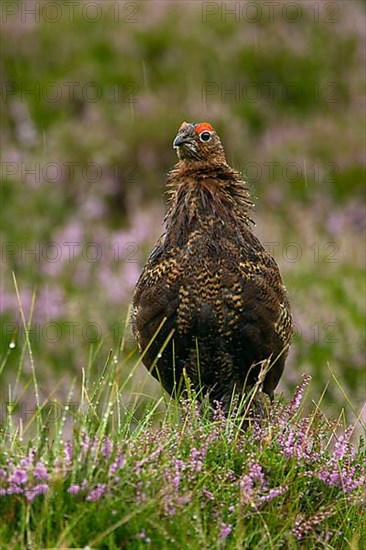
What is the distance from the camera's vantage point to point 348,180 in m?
11.4

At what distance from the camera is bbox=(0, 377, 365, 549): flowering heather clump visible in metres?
3.12

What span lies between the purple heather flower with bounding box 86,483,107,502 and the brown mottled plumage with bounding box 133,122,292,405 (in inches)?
44.1

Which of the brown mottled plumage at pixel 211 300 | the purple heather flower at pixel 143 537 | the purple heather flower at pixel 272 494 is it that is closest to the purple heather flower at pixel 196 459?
the purple heather flower at pixel 272 494

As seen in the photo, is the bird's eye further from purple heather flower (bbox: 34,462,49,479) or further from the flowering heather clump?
purple heather flower (bbox: 34,462,49,479)

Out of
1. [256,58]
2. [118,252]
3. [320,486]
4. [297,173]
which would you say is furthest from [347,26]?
[320,486]

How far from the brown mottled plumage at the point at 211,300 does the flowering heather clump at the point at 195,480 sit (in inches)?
19.2

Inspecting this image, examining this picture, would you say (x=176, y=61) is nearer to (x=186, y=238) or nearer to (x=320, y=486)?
(x=186, y=238)

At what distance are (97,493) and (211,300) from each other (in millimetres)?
1373

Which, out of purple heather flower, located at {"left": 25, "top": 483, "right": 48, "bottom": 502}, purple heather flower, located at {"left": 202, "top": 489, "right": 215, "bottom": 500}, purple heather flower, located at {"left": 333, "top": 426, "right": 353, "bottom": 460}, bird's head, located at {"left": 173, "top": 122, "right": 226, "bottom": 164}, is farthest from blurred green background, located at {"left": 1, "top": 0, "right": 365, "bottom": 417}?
purple heather flower, located at {"left": 25, "top": 483, "right": 48, "bottom": 502}

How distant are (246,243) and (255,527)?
4.89 ft

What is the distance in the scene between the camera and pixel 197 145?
15.7 ft

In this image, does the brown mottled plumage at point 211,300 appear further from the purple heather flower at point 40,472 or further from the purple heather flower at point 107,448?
the purple heather flower at point 40,472

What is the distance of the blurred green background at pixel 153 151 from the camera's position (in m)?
8.96

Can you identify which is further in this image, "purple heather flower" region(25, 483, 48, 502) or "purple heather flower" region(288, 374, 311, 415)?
"purple heather flower" region(288, 374, 311, 415)
